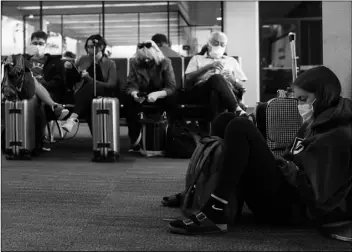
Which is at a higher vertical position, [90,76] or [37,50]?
[37,50]

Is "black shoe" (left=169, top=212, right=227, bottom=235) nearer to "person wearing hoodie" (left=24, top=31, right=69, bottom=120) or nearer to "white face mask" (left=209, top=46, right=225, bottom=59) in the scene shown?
"white face mask" (left=209, top=46, right=225, bottom=59)

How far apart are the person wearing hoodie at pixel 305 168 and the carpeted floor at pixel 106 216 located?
9cm

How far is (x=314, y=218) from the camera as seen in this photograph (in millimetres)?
2262

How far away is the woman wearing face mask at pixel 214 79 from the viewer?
5324mm

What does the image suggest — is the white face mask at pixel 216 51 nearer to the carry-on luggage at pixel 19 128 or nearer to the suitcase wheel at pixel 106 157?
the suitcase wheel at pixel 106 157

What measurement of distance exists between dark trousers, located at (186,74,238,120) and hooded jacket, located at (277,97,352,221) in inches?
123

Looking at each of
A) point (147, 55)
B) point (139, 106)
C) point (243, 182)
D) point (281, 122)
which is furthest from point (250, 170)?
point (147, 55)

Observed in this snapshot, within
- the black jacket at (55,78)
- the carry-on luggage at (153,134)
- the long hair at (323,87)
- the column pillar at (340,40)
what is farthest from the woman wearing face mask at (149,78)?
the long hair at (323,87)

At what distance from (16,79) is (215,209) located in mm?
3381

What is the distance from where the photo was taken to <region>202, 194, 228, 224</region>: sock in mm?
2191

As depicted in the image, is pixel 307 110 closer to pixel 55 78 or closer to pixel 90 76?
pixel 90 76

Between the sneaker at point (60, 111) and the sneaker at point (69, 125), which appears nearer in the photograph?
the sneaker at point (69, 125)

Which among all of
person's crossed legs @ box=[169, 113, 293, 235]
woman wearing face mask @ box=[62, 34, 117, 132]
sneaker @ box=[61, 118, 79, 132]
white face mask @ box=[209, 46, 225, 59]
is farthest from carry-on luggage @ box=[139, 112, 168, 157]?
person's crossed legs @ box=[169, 113, 293, 235]

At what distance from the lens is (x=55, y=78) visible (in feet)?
19.6
